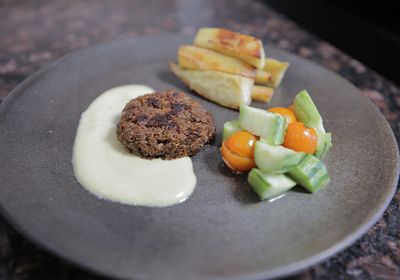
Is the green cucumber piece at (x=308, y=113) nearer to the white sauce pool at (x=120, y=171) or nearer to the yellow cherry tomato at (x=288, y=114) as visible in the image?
the yellow cherry tomato at (x=288, y=114)

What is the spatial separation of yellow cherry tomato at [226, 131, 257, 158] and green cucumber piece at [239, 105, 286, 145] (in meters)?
0.04

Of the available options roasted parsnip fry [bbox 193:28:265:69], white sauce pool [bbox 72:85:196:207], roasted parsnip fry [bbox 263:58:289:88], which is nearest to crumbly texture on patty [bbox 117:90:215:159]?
white sauce pool [bbox 72:85:196:207]

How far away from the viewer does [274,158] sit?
179 centimetres

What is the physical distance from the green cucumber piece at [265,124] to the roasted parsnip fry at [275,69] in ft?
2.19

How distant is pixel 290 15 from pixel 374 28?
106cm

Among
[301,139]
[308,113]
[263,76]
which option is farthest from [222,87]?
[301,139]

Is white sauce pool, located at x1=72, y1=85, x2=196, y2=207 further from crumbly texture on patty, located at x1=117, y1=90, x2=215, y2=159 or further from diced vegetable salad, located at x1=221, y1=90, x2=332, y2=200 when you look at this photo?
diced vegetable salad, located at x1=221, y1=90, x2=332, y2=200

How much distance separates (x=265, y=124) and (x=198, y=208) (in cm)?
53

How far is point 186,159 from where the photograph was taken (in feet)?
6.78

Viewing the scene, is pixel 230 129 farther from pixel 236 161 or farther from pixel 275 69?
pixel 275 69

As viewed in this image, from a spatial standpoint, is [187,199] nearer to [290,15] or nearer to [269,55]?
[269,55]

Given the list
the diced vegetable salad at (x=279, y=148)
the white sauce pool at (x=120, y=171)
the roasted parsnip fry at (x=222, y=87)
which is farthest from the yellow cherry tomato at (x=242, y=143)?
the roasted parsnip fry at (x=222, y=87)

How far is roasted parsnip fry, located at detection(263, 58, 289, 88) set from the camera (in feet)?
8.50

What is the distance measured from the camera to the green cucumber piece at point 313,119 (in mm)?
2016
